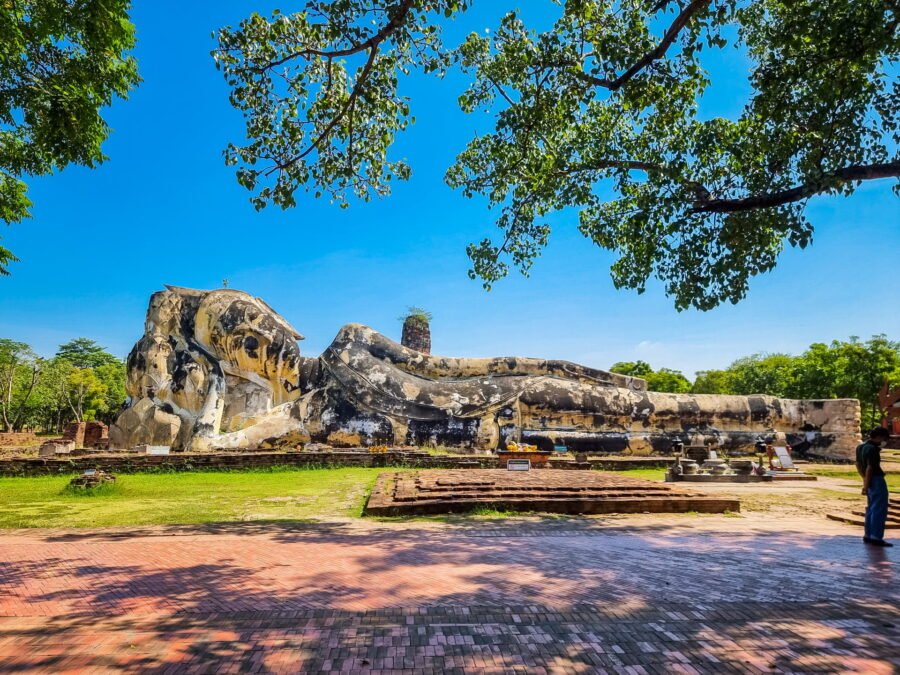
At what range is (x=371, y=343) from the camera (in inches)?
655

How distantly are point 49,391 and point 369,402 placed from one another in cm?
3782

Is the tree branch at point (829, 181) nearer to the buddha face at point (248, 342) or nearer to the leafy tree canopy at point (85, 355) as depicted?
the buddha face at point (248, 342)

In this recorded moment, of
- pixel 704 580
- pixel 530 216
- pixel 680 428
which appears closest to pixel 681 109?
pixel 530 216

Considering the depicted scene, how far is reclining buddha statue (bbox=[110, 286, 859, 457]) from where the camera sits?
14594mm

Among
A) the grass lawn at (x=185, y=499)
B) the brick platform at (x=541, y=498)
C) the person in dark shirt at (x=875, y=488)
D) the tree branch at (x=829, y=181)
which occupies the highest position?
the tree branch at (x=829, y=181)

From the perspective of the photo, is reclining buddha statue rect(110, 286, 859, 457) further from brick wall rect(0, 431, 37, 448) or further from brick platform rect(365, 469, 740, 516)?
brick wall rect(0, 431, 37, 448)

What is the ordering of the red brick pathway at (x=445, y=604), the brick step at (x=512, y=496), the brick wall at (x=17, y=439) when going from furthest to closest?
the brick wall at (x=17, y=439), the brick step at (x=512, y=496), the red brick pathway at (x=445, y=604)

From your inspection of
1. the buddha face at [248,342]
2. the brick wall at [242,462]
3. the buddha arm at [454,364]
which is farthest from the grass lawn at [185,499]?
the buddha arm at [454,364]

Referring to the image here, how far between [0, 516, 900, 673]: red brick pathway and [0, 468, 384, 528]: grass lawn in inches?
50.8

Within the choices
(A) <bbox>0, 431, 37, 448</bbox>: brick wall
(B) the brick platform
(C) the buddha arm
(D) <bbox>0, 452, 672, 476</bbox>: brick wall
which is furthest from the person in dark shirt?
(A) <bbox>0, 431, 37, 448</bbox>: brick wall

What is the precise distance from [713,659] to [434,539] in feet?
10.8

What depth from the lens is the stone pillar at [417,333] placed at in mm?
30245

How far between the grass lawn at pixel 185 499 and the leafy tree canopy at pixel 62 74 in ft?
15.5

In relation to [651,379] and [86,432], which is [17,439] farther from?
[651,379]
